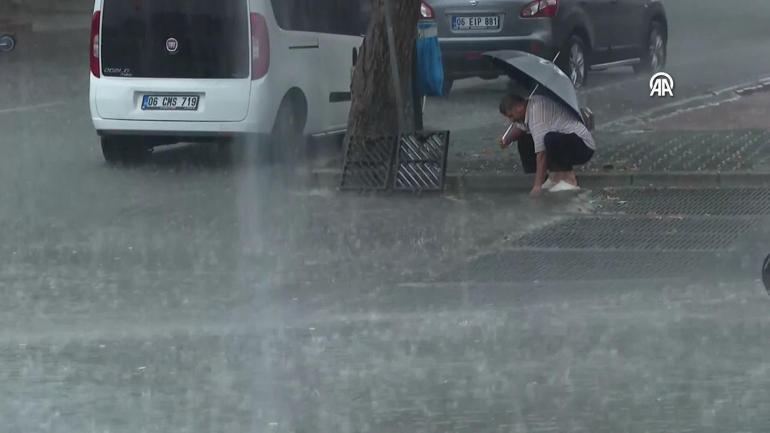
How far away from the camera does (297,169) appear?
1323 centimetres

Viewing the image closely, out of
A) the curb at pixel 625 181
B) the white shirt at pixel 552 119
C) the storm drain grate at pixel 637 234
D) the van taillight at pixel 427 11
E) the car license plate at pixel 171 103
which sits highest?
Result: the white shirt at pixel 552 119

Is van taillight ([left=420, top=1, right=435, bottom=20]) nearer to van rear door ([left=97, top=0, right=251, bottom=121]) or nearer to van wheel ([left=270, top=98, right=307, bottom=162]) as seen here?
van wheel ([left=270, top=98, right=307, bottom=162])

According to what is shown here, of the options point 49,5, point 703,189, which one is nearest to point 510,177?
point 703,189

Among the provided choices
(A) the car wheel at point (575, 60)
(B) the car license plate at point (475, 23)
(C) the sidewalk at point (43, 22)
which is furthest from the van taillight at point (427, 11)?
(C) the sidewalk at point (43, 22)

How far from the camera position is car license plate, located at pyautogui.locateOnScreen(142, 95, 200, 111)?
13172 mm

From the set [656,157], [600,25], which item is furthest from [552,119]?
[600,25]

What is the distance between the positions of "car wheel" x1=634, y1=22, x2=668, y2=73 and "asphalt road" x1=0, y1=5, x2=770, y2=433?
9.06 meters

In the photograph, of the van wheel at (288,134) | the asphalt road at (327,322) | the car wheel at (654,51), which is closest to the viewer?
the asphalt road at (327,322)

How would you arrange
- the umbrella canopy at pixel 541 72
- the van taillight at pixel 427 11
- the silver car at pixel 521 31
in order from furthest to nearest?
the van taillight at pixel 427 11
the silver car at pixel 521 31
the umbrella canopy at pixel 541 72

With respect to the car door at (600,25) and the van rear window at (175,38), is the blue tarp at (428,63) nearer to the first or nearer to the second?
the van rear window at (175,38)

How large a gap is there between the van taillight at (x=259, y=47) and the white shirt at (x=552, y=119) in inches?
105

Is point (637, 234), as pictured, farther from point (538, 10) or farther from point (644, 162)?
point (538, 10)

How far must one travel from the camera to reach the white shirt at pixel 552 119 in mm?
11680

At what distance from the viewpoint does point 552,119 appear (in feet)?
38.5
